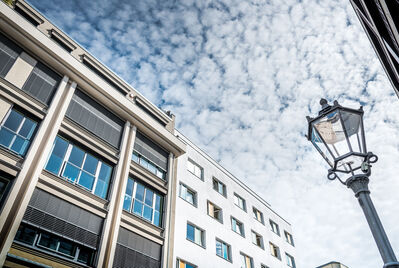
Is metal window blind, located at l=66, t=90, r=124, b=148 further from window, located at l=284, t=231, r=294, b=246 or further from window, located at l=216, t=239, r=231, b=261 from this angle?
window, located at l=284, t=231, r=294, b=246

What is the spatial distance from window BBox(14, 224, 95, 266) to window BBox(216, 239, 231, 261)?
10.7 metres

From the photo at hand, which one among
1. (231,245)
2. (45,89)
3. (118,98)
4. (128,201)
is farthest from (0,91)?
(231,245)

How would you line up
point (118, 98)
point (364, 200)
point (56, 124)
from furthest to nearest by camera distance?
point (118, 98) → point (56, 124) → point (364, 200)

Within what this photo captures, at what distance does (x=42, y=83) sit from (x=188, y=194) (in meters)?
12.2

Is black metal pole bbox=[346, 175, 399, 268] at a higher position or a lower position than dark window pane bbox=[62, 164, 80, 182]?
lower

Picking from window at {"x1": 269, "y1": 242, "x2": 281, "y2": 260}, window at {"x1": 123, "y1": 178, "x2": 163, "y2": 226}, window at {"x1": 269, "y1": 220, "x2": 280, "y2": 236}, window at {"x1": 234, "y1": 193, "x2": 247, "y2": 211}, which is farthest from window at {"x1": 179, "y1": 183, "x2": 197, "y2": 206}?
window at {"x1": 269, "y1": 220, "x2": 280, "y2": 236}

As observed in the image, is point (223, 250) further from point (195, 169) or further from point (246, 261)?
point (195, 169)

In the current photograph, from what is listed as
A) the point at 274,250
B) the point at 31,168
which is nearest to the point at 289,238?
the point at 274,250

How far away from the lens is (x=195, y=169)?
2378cm

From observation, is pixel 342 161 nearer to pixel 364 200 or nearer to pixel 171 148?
pixel 364 200

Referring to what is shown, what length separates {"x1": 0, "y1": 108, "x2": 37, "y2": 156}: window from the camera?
12180 millimetres

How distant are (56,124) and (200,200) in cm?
1193

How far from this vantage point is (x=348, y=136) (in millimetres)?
4137

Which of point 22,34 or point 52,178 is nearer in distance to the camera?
point 52,178
